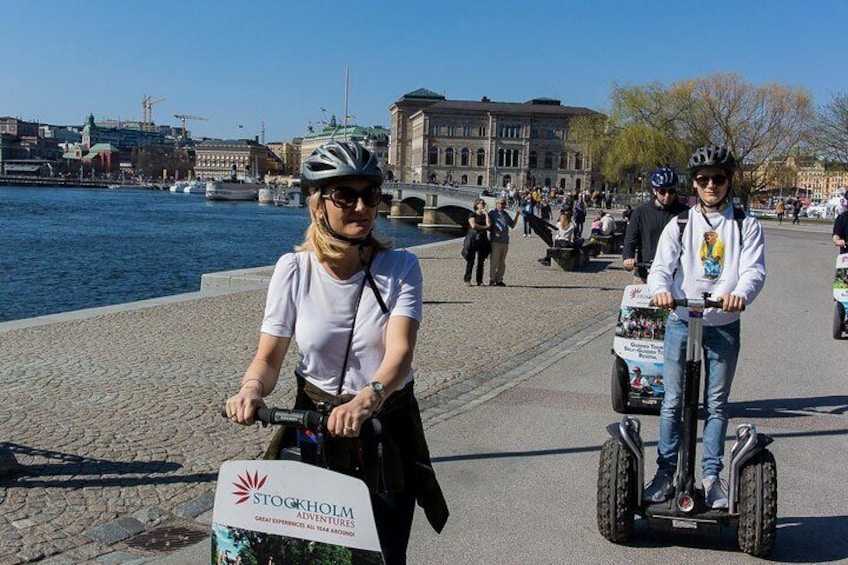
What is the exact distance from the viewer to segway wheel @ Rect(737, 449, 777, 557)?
156 inches

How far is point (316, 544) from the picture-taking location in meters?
2.39

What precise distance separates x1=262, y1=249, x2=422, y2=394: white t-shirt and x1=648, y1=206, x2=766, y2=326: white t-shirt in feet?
6.10

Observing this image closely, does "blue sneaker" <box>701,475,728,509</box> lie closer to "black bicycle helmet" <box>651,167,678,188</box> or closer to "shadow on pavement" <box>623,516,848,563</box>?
"shadow on pavement" <box>623,516,848,563</box>

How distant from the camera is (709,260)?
4281mm

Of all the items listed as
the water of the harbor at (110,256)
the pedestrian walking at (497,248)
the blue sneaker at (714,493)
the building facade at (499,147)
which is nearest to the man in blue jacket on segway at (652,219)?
the blue sneaker at (714,493)

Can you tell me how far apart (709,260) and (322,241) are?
7.61 feet

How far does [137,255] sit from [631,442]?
35.1m

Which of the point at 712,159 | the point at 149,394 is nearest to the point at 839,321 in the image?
the point at 712,159

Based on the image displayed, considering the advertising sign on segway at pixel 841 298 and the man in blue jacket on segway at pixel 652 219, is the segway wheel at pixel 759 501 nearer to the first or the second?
the man in blue jacket on segway at pixel 652 219

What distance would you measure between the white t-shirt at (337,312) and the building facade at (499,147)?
12942 cm

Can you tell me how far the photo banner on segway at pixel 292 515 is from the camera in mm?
2348

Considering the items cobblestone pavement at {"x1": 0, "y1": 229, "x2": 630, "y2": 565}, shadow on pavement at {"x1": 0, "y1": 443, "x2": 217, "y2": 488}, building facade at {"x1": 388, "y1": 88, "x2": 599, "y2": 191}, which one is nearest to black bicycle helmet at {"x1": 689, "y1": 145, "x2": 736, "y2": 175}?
cobblestone pavement at {"x1": 0, "y1": 229, "x2": 630, "y2": 565}

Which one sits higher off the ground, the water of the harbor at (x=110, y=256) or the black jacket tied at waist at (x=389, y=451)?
the black jacket tied at waist at (x=389, y=451)

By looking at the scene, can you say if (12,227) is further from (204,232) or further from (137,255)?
(137,255)
